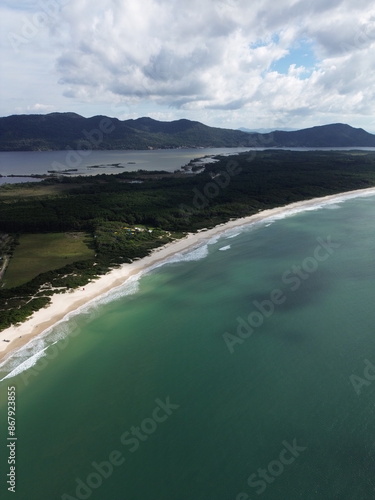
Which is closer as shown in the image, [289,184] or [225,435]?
[225,435]

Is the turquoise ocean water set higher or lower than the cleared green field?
lower

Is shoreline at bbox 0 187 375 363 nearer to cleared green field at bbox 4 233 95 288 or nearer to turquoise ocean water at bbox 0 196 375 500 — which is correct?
turquoise ocean water at bbox 0 196 375 500

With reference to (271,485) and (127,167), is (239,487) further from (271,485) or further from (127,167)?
(127,167)

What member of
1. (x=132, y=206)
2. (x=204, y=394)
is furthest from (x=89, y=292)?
(x=132, y=206)

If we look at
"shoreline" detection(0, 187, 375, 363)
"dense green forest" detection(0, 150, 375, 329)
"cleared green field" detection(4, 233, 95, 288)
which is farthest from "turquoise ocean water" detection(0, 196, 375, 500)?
"cleared green field" detection(4, 233, 95, 288)

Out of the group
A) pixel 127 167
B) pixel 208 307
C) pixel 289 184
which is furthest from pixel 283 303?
pixel 127 167

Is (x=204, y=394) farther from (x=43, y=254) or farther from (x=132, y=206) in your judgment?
(x=132, y=206)

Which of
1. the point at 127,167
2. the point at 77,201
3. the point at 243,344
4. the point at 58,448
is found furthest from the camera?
the point at 127,167
